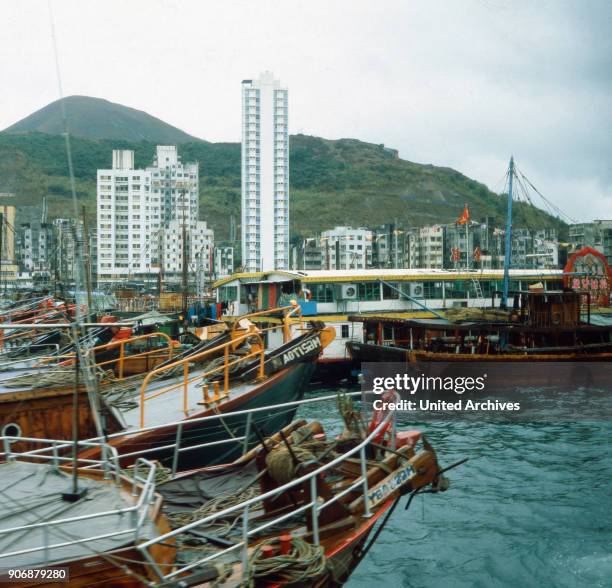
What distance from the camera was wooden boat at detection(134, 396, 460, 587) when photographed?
5.23m

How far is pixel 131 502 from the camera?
544 centimetres

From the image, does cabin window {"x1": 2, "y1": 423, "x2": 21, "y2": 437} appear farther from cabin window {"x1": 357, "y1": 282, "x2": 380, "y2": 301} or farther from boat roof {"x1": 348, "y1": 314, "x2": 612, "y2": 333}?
cabin window {"x1": 357, "y1": 282, "x2": 380, "y2": 301}

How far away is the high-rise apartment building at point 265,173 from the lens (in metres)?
109

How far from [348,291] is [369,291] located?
3.99ft

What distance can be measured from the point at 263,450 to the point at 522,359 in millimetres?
19209

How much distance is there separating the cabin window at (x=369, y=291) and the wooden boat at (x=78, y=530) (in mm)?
26513

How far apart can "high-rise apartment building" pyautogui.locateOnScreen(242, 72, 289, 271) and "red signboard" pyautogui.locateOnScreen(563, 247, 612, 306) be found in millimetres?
67810

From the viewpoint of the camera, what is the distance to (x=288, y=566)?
17.4ft

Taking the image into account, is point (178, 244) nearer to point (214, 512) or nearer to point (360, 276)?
point (360, 276)

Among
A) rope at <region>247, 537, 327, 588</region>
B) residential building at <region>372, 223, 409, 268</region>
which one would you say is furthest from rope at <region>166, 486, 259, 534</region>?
residential building at <region>372, 223, 409, 268</region>

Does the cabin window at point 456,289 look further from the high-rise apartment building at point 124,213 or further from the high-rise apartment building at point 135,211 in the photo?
the high-rise apartment building at point 124,213

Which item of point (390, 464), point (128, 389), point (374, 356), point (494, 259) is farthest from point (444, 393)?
point (494, 259)
